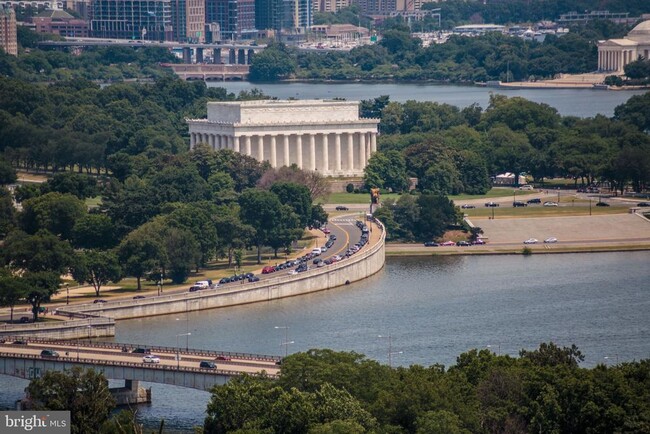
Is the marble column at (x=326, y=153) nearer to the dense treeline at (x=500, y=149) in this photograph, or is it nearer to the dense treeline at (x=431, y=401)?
the dense treeline at (x=500, y=149)

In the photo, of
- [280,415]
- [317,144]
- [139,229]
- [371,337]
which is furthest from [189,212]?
[280,415]

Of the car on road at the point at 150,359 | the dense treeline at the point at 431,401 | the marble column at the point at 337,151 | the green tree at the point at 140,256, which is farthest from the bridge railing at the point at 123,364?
the marble column at the point at 337,151

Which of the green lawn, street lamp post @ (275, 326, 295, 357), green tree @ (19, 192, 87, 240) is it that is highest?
green tree @ (19, 192, 87, 240)

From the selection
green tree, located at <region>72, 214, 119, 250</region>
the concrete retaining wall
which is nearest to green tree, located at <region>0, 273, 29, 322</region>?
the concrete retaining wall

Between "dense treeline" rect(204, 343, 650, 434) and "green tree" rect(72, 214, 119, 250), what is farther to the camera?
"green tree" rect(72, 214, 119, 250)

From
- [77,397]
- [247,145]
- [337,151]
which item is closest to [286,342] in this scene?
[77,397]

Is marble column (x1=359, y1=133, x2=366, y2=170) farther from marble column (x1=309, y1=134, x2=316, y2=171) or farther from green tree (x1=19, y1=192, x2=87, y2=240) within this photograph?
green tree (x1=19, y1=192, x2=87, y2=240)

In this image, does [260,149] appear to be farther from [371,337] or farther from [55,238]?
[371,337]
